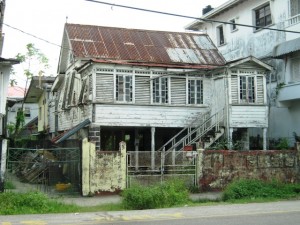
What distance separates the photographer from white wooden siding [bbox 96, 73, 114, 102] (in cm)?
1969

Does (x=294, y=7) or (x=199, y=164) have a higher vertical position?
(x=294, y=7)

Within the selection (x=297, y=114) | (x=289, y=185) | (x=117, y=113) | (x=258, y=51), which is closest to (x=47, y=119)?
(x=117, y=113)

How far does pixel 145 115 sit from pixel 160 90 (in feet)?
5.40

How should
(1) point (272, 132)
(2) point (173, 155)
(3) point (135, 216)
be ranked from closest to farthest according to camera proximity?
(3) point (135, 216)
(2) point (173, 155)
(1) point (272, 132)

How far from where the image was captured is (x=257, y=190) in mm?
14508

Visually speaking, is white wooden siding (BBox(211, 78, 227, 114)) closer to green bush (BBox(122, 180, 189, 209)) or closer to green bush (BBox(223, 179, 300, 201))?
green bush (BBox(223, 179, 300, 201))

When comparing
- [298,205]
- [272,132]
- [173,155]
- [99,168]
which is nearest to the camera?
[298,205]

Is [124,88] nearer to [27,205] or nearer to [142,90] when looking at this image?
[142,90]

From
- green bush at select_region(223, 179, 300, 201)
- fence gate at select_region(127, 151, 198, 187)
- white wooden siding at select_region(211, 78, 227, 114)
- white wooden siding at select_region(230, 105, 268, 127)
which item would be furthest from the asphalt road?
white wooden siding at select_region(211, 78, 227, 114)

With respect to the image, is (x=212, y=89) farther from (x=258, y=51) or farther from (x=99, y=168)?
(x=99, y=168)

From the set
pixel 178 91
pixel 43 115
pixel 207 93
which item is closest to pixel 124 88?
pixel 178 91

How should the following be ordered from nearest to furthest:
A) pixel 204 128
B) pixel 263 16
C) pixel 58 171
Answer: pixel 58 171 → pixel 204 128 → pixel 263 16

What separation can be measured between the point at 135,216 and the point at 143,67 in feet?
36.7

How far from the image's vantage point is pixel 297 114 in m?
22.9
